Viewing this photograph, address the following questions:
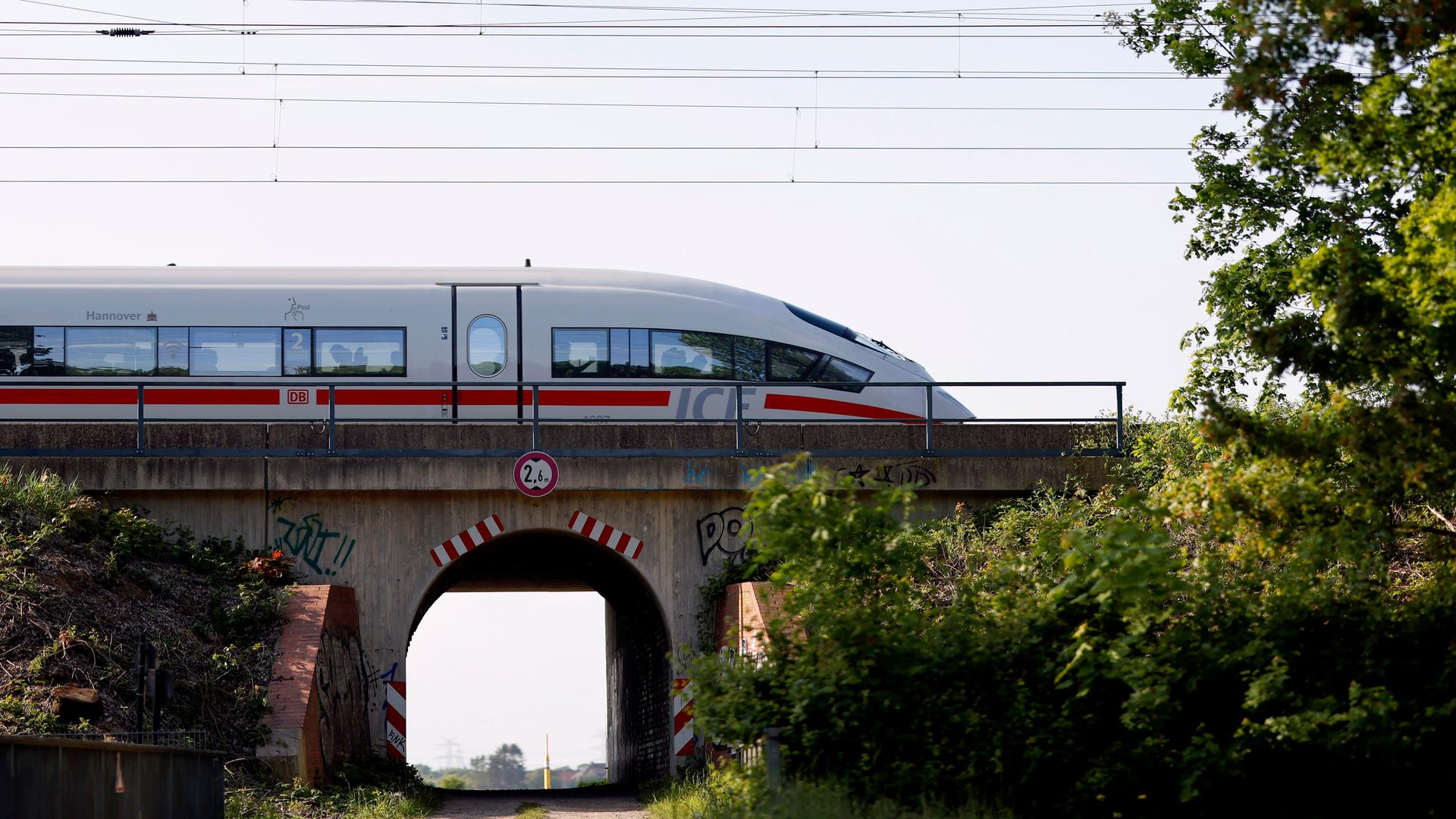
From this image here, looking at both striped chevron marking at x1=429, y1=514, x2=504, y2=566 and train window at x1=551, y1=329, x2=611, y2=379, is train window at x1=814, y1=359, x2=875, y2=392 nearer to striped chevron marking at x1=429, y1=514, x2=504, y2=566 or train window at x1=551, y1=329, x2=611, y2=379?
train window at x1=551, y1=329, x2=611, y2=379

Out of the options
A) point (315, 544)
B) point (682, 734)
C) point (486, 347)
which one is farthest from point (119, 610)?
point (486, 347)

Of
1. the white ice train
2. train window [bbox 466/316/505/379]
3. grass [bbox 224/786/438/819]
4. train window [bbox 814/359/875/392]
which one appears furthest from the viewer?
train window [bbox 814/359/875/392]

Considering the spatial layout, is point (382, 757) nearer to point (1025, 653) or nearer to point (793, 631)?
point (793, 631)

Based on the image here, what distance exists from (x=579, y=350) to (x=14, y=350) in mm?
7407

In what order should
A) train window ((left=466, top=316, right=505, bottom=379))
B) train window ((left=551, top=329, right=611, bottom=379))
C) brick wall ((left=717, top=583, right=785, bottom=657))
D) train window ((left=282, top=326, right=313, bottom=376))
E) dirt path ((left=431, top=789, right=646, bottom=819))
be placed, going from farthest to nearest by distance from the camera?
train window ((left=551, top=329, right=611, bottom=379)), train window ((left=466, top=316, right=505, bottom=379)), train window ((left=282, top=326, right=313, bottom=376)), dirt path ((left=431, top=789, right=646, bottom=819)), brick wall ((left=717, top=583, right=785, bottom=657))

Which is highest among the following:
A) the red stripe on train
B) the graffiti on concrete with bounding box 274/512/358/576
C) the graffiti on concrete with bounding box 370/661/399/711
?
the red stripe on train

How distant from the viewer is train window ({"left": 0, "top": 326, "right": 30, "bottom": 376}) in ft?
70.3

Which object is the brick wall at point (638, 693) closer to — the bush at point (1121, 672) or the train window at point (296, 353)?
the train window at point (296, 353)

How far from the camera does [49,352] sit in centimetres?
2145

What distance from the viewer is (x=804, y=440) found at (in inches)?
777

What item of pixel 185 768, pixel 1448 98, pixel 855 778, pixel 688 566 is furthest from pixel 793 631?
pixel 688 566

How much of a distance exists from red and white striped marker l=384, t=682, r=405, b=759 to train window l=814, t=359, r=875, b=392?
7358 mm

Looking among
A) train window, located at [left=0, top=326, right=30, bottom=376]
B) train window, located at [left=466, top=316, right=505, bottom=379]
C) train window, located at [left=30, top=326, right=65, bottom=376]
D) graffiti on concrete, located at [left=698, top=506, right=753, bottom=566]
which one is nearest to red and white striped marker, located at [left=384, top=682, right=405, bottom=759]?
graffiti on concrete, located at [left=698, top=506, right=753, bottom=566]

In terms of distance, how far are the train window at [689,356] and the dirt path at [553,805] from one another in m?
5.66
